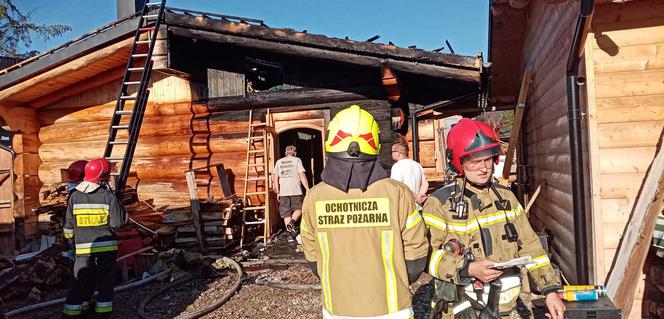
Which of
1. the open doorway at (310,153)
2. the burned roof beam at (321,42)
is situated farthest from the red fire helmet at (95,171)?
the open doorway at (310,153)

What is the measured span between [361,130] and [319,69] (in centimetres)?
644

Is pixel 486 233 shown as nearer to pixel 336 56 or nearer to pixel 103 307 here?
pixel 103 307

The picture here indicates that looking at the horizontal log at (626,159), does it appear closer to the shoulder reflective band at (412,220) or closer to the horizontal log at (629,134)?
the horizontal log at (629,134)

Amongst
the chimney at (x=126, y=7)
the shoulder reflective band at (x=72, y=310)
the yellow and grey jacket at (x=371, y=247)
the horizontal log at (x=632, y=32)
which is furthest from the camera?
the chimney at (x=126, y=7)

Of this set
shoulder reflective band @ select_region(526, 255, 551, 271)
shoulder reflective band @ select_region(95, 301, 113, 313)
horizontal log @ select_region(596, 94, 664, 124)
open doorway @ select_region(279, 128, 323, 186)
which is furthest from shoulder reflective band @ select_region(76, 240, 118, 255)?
open doorway @ select_region(279, 128, 323, 186)

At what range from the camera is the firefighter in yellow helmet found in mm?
2334

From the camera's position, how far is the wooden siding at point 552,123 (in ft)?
16.0

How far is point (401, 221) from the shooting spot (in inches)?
92.7

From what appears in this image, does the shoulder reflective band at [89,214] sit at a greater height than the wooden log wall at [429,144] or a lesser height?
lesser

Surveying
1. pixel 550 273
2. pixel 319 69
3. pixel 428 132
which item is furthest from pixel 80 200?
pixel 428 132

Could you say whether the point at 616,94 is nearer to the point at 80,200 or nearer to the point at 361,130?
the point at 361,130

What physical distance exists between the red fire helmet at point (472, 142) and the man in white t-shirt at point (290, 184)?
19.4 ft

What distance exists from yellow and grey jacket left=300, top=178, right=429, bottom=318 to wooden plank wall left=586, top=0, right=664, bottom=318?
8.55ft

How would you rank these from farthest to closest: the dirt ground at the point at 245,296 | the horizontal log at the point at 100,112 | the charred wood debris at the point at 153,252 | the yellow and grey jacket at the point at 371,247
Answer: the horizontal log at the point at 100,112 → the charred wood debris at the point at 153,252 → the dirt ground at the point at 245,296 → the yellow and grey jacket at the point at 371,247
